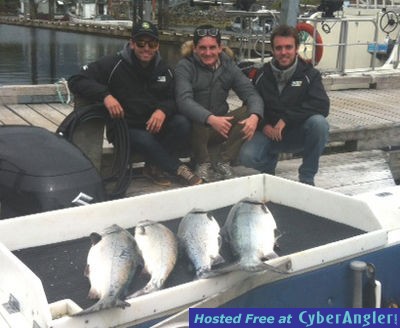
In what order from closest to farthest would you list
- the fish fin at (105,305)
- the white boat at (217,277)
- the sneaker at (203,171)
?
the fish fin at (105,305)
the white boat at (217,277)
the sneaker at (203,171)

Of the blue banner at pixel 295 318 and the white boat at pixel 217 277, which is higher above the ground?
the white boat at pixel 217 277

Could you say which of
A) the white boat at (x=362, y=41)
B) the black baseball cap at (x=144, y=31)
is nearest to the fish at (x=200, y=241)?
the black baseball cap at (x=144, y=31)

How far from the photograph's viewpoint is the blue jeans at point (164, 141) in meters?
4.23

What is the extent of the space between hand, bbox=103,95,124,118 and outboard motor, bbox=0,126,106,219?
595mm

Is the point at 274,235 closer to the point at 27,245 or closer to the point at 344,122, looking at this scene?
the point at 27,245

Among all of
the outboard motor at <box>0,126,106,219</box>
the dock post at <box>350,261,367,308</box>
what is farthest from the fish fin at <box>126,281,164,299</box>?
the outboard motor at <box>0,126,106,219</box>

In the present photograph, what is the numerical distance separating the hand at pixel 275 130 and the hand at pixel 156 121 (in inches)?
31.3

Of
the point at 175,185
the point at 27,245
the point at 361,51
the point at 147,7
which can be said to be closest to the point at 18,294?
the point at 27,245

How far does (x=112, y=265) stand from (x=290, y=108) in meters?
2.63

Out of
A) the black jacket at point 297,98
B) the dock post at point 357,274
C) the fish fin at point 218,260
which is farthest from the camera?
the black jacket at point 297,98

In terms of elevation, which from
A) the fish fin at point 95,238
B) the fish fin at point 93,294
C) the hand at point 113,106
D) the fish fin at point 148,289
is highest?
the hand at point 113,106

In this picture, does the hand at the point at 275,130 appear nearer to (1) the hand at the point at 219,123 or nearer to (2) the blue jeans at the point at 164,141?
(1) the hand at the point at 219,123

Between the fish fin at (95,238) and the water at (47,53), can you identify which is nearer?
the fish fin at (95,238)

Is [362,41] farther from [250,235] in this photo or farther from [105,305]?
[105,305]
